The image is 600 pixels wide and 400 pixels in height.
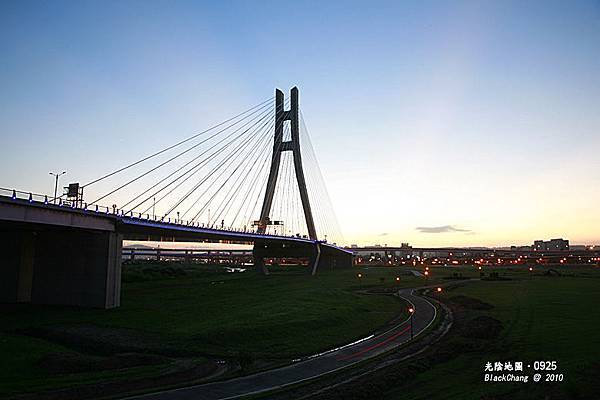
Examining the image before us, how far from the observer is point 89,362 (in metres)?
24.3

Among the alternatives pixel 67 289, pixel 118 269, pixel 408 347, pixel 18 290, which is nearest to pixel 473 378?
pixel 408 347

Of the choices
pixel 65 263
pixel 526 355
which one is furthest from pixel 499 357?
pixel 65 263

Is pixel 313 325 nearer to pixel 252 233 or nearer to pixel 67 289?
pixel 67 289

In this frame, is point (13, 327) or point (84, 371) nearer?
point (84, 371)

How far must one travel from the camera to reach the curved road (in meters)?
18.9

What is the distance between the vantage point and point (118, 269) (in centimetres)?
4706

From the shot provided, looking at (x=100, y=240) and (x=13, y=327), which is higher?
(x=100, y=240)

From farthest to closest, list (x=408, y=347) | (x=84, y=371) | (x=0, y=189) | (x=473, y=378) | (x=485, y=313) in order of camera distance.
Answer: (x=485, y=313) < (x=0, y=189) < (x=408, y=347) < (x=84, y=371) < (x=473, y=378)

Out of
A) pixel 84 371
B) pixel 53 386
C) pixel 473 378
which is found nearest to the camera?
pixel 53 386

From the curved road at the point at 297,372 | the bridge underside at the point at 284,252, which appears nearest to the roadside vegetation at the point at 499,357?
the curved road at the point at 297,372

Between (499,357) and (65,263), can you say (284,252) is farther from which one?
(499,357)

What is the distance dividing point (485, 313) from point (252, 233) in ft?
168

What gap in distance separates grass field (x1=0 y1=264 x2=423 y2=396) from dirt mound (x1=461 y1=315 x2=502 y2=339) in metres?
6.94

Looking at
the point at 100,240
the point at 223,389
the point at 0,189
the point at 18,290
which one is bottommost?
the point at 223,389
